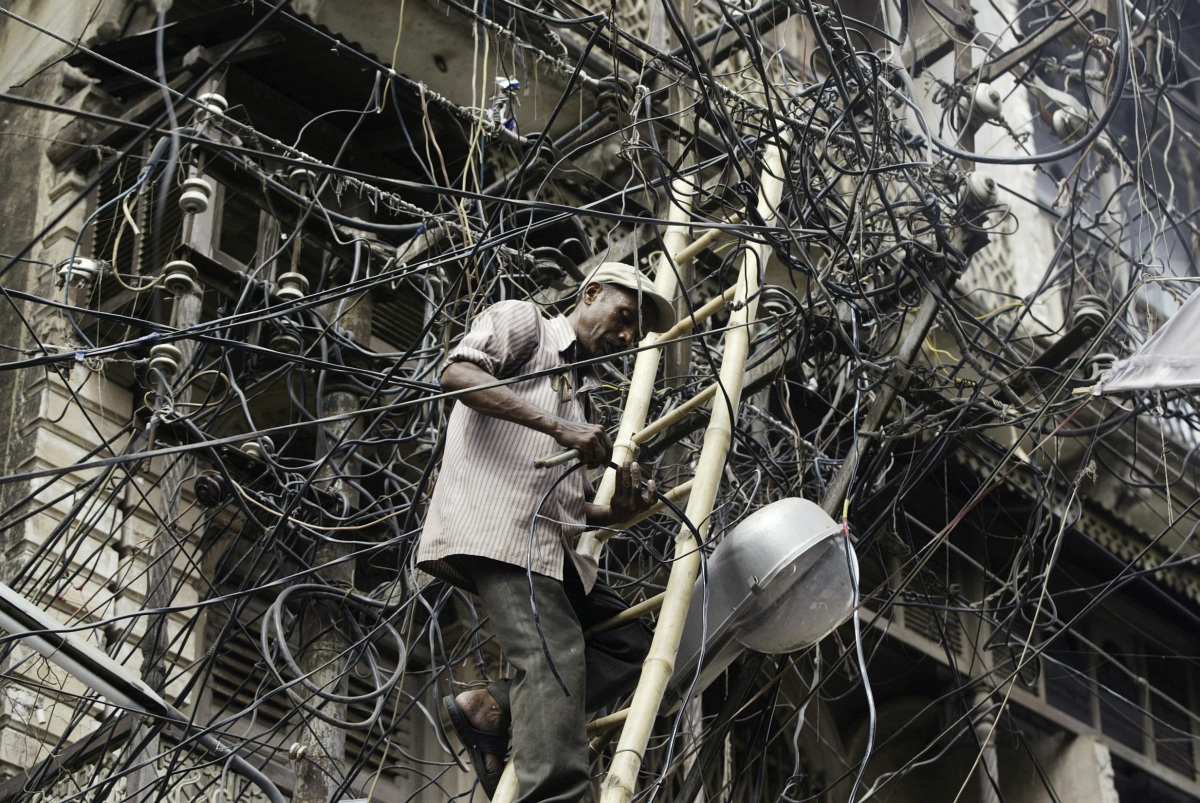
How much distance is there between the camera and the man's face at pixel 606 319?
18.3 feet

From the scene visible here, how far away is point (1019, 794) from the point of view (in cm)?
1154

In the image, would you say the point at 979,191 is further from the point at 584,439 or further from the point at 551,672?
the point at 551,672

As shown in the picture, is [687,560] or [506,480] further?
[687,560]

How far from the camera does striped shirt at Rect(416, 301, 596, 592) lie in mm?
5148

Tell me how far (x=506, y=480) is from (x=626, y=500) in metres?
0.45

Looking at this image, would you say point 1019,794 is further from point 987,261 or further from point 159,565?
point 159,565

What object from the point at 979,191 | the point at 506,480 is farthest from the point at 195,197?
the point at 979,191

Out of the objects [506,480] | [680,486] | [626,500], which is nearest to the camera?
[506,480]

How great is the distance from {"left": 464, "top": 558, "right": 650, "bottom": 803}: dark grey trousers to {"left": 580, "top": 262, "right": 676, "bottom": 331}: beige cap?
0.94 m

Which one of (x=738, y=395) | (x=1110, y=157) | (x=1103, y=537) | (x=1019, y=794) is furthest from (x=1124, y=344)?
(x=738, y=395)

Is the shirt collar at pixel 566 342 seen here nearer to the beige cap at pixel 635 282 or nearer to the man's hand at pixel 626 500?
the beige cap at pixel 635 282

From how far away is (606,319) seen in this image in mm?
5586

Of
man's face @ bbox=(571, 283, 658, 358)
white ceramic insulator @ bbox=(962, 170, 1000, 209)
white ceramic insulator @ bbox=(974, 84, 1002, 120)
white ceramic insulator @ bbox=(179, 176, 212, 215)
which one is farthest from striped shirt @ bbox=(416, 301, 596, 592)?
white ceramic insulator @ bbox=(974, 84, 1002, 120)

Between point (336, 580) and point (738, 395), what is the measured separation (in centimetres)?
230
